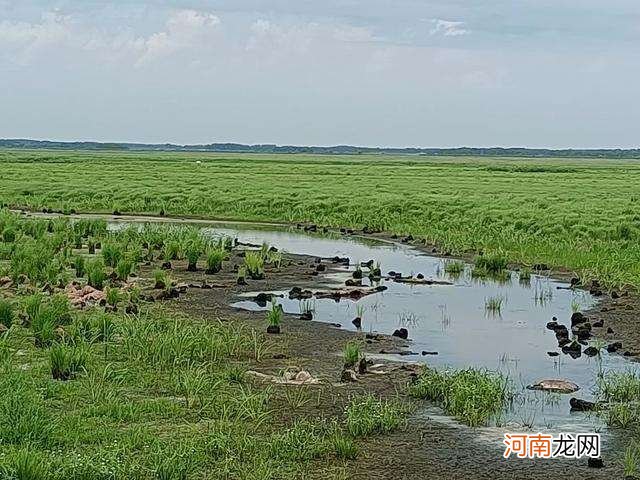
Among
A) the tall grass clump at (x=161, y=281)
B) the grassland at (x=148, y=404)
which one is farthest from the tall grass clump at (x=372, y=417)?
the tall grass clump at (x=161, y=281)

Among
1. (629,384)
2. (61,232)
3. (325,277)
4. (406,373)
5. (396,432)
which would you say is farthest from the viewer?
(61,232)

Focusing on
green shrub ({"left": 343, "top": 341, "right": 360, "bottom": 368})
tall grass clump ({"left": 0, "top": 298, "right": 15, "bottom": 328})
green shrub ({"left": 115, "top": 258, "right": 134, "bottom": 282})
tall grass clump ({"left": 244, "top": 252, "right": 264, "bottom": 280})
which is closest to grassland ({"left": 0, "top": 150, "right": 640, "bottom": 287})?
tall grass clump ({"left": 244, "top": 252, "right": 264, "bottom": 280})

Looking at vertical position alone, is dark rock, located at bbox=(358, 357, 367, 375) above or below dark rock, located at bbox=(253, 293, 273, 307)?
above

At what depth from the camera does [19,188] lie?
56.0 meters

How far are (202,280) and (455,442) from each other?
1288cm

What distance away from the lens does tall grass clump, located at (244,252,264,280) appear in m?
23.1

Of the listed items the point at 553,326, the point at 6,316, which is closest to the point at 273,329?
the point at 6,316

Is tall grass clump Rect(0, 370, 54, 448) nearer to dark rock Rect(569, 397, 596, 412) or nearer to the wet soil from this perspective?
the wet soil

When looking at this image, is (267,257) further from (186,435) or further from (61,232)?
(186,435)

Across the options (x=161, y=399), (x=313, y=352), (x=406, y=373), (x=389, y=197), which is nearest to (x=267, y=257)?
(x=313, y=352)

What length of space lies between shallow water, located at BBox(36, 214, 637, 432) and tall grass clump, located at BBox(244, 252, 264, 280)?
5.79ft

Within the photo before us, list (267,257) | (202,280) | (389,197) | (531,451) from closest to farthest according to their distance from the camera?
1. (531,451)
2. (202,280)
3. (267,257)
4. (389,197)

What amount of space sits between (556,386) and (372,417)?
332 centimetres

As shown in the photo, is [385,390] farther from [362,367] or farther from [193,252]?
[193,252]
